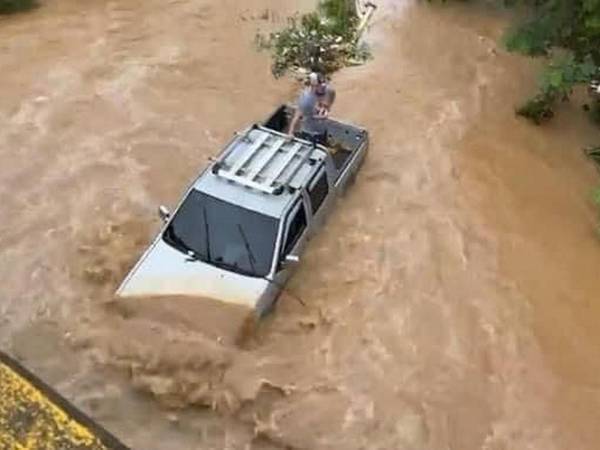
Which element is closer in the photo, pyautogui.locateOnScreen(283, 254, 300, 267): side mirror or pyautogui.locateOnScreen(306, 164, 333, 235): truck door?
pyautogui.locateOnScreen(283, 254, 300, 267): side mirror

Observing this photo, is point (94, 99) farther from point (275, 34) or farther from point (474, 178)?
point (474, 178)

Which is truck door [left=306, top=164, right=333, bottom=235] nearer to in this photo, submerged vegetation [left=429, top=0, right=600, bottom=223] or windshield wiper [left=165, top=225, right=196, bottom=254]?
windshield wiper [left=165, top=225, right=196, bottom=254]

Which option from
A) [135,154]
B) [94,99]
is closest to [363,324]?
[135,154]

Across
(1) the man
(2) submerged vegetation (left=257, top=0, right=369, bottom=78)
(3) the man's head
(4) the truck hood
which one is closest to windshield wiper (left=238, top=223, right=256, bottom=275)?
(4) the truck hood

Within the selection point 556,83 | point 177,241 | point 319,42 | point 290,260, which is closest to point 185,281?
point 177,241

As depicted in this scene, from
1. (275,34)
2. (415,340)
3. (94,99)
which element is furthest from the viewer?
(275,34)

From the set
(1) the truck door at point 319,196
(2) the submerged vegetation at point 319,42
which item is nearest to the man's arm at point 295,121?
(1) the truck door at point 319,196

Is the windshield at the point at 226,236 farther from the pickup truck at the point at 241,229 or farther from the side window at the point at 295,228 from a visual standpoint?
the side window at the point at 295,228
